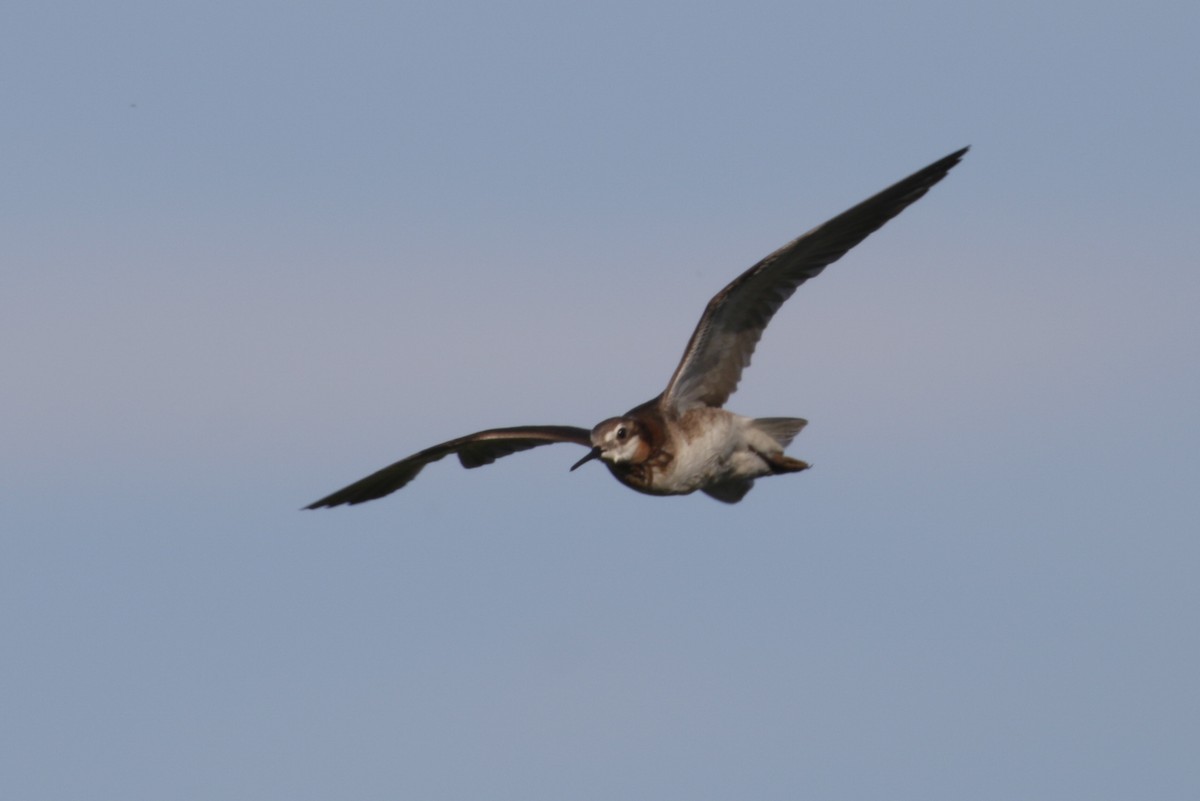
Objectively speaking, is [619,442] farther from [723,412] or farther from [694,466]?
[723,412]

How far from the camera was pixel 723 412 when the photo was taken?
1906 cm

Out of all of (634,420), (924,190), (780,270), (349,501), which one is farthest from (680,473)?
(349,501)

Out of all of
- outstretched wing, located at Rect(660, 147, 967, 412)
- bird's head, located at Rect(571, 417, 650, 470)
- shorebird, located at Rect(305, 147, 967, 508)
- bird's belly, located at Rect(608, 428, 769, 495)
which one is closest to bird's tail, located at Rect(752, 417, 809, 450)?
shorebird, located at Rect(305, 147, 967, 508)

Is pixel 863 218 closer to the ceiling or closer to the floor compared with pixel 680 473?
closer to the ceiling

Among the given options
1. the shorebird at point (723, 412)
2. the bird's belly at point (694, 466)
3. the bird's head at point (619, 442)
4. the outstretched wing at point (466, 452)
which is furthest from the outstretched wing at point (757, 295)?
the outstretched wing at point (466, 452)

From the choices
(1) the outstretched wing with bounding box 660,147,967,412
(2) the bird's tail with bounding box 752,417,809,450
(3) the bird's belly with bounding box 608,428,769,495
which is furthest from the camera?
(2) the bird's tail with bounding box 752,417,809,450

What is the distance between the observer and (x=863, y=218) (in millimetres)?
18203

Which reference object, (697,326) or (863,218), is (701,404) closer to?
(697,326)

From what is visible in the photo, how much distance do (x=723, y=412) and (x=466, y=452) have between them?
3199 mm

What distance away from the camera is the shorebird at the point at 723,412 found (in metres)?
18.1

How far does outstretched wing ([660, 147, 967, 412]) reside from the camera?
18.0 m

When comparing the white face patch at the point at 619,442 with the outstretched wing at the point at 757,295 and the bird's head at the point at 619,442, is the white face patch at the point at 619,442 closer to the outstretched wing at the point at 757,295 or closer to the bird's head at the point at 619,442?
the bird's head at the point at 619,442

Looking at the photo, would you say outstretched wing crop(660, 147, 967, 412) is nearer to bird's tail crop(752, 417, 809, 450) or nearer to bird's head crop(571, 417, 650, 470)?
bird's tail crop(752, 417, 809, 450)

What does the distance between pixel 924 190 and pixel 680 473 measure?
3317 mm
